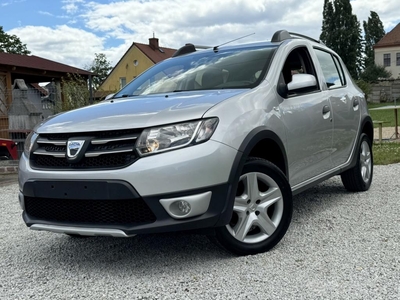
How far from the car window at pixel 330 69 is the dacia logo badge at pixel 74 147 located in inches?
113

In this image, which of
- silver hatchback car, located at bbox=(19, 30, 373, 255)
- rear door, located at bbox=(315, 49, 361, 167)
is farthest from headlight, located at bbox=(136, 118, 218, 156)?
rear door, located at bbox=(315, 49, 361, 167)

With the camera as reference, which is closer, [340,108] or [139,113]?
[139,113]

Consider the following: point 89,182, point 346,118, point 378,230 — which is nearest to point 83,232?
point 89,182

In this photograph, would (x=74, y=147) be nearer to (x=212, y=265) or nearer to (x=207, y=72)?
(x=212, y=265)

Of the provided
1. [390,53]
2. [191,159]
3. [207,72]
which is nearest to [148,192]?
[191,159]

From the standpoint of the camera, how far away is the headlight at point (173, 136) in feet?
9.88

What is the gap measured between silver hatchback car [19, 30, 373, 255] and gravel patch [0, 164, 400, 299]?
0.29 m

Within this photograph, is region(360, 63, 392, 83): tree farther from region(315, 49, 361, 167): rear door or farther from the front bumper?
the front bumper

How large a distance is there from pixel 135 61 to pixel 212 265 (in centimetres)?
4832

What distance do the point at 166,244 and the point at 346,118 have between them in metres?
2.49

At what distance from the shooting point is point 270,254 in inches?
138

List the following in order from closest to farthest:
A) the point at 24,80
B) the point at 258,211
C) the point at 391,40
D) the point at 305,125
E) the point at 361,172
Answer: the point at 258,211, the point at 305,125, the point at 361,172, the point at 24,80, the point at 391,40

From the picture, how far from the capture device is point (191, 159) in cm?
299

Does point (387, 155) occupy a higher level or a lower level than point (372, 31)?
lower
